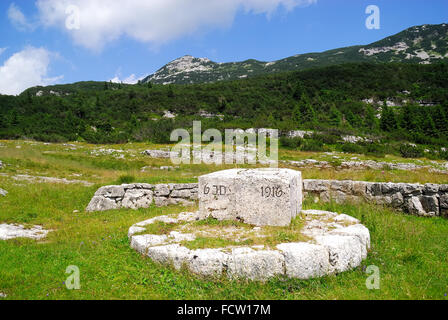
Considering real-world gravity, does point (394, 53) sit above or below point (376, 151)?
above

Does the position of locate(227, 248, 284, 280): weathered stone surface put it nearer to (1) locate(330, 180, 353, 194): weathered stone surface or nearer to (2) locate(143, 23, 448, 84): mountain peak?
(1) locate(330, 180, 353, 194): weathered stone surface

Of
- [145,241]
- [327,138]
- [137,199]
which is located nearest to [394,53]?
[327,138]

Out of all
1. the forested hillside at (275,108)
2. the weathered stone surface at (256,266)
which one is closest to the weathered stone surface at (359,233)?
the weathered stone surface at (256,266)

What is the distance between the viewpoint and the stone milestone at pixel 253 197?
6.75m

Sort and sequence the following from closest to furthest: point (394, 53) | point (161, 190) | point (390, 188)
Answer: point (390, 188)
point (161, 190)
point (394, 53)

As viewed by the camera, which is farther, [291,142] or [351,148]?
[291,142]

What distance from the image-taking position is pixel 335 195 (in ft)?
34.4

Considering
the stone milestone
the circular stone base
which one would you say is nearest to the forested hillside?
the stone milestone

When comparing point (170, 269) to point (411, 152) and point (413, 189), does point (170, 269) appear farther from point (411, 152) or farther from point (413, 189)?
point (411, 152)

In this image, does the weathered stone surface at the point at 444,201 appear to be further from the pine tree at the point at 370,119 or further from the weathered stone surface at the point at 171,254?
the pine tree at the point at 370,119

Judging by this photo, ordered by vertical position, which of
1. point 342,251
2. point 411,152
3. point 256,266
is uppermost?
point 411,152

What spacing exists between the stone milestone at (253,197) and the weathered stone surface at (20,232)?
4868 millimetres

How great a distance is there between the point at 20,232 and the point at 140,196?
4.44 metres
